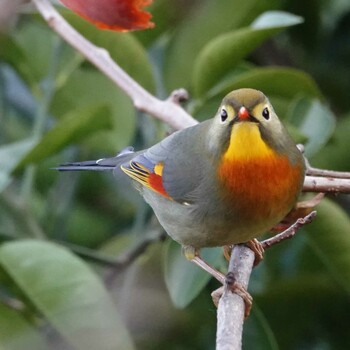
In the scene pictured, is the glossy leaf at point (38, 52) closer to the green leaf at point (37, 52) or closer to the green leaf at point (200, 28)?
the green leaf at point (37, 52)

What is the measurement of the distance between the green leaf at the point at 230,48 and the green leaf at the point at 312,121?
190mm

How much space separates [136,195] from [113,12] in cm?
180

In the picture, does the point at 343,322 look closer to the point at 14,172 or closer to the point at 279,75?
the point at 279,75

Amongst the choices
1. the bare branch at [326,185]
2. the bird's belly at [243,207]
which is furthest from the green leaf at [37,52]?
the bare branch at [326,185]

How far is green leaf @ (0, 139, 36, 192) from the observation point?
6.71ft

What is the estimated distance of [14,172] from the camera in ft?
6.92

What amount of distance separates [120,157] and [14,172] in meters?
0.29

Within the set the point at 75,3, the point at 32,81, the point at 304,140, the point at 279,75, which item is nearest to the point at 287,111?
the point at 279,75

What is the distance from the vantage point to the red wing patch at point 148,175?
180 cm

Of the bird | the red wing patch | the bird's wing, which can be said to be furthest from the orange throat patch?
the red wing patch

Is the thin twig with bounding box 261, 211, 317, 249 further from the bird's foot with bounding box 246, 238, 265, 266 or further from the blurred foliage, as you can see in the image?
the blurred foliage

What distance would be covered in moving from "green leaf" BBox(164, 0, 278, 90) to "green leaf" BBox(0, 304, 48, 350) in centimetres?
82

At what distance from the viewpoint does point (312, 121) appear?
83.6 inches

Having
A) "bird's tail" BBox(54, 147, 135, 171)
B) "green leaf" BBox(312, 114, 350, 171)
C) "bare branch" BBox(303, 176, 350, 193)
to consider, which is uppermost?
"green leaf" BBox(312, 114, 350, 171)
